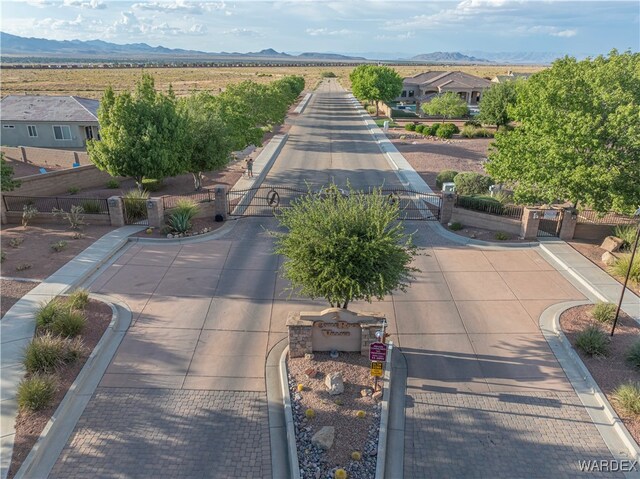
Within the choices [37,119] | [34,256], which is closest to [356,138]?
[37,119]

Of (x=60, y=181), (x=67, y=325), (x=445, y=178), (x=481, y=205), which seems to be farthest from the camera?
(x=445, y=178)

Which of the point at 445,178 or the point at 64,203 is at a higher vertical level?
the point at 445,178

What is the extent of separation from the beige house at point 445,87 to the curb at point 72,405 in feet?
210

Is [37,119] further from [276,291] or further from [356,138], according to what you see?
[276,291]


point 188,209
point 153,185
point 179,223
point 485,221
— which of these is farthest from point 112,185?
point 485,221

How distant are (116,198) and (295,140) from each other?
27362 mm

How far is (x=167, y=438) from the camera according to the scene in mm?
9484

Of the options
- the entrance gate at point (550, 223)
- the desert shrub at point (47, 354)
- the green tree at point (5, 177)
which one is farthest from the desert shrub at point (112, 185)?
the entrance gate at point (550, 223)

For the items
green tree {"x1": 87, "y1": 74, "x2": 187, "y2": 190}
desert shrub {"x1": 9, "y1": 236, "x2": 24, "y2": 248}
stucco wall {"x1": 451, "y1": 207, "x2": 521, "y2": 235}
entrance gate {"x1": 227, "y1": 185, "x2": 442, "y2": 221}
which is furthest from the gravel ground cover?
green tree {"x1": 87, "y1": 74, "x2": 187, "y2": 190}

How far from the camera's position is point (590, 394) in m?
10.9

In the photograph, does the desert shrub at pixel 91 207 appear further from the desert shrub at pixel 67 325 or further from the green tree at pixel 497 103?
the green tree at pixel 497 103

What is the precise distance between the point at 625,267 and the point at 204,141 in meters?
21.0

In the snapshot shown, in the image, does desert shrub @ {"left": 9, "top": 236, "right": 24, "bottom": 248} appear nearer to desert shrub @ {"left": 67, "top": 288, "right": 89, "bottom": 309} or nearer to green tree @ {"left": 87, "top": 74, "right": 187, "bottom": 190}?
green tree @ {"left": 87, "top": 74, "right": 187, "bottom": 190}

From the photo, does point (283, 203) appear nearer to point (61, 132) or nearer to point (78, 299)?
point (78, 299)
